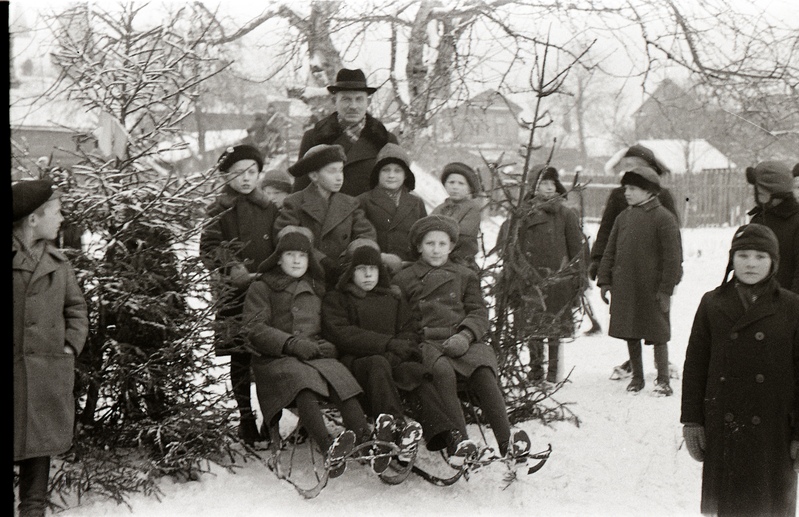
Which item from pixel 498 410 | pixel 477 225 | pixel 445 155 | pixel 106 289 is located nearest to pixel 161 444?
pixel 106 289

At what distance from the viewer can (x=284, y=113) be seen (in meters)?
13.5

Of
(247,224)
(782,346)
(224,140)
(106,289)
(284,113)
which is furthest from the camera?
(224,140)

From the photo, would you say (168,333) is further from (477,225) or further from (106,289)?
Result: (477,225)

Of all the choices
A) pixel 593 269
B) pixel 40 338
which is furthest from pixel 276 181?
pixel 40 338

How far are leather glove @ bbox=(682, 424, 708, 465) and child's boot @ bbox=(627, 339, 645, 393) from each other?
2897mm

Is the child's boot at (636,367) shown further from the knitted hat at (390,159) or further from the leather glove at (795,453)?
the leather glove at (795,453)

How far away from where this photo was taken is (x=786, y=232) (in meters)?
5.64

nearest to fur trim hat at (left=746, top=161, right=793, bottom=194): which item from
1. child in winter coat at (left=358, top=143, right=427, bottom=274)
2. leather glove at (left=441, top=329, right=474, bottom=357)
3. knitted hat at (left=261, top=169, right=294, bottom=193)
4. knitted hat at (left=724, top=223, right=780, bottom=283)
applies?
knitted hat at (left=724, top=223, right=780, bottom=283)

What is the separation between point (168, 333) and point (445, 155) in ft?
89.9

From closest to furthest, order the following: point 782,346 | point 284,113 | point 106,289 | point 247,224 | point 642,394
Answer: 1. point 782,346
2. point 106,289
3. point 247,224
4. point 642,394
5. point 284,113

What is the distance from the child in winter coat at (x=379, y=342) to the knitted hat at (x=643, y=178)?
9.19ft

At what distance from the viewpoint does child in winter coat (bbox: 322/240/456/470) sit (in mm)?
4621

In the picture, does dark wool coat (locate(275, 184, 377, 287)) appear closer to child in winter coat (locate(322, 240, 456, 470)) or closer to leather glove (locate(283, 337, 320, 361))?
child in winter coat (locate(322, 240, 456, 470))

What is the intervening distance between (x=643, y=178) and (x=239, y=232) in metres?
3.35
